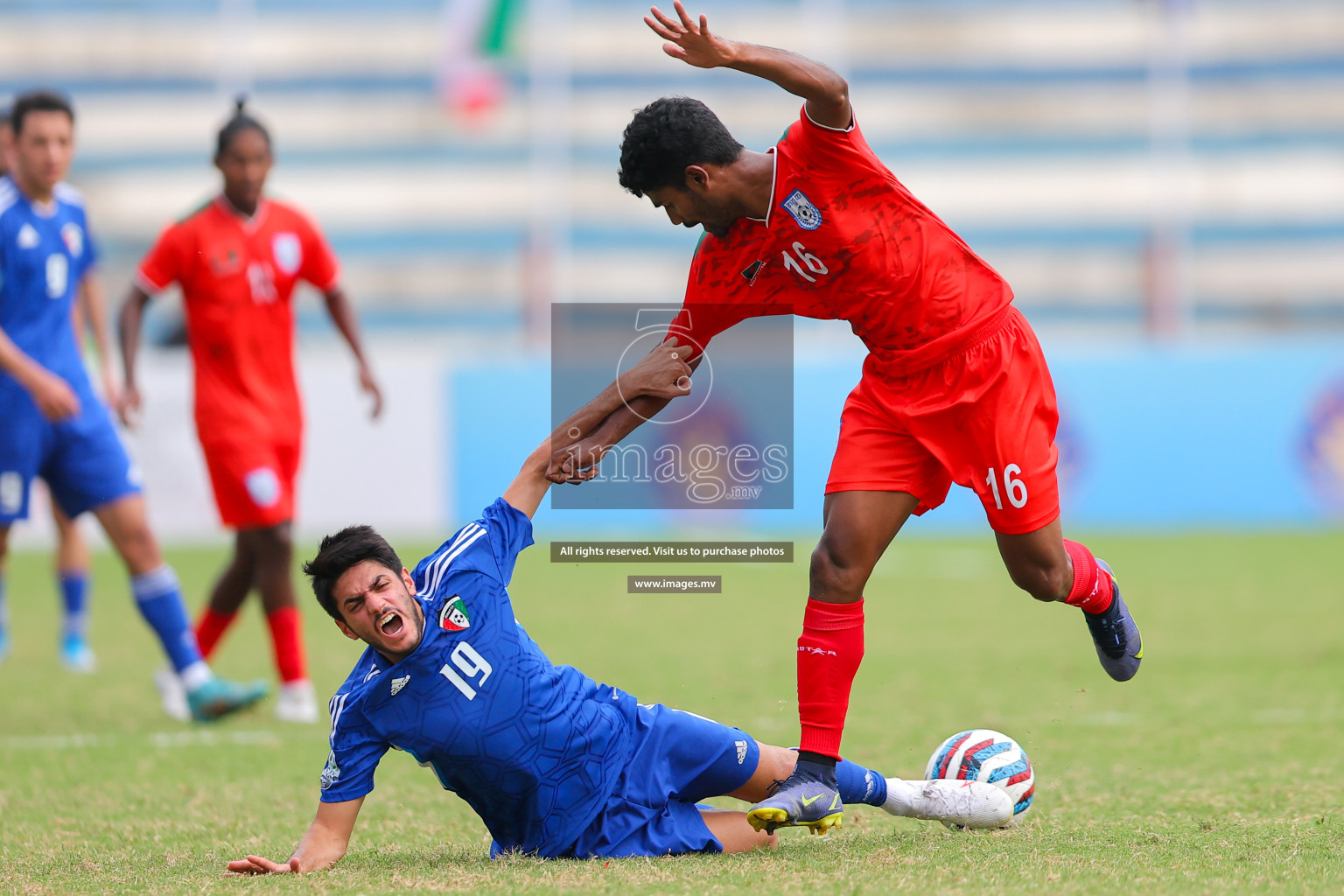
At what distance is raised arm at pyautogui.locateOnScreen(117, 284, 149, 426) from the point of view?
650cm

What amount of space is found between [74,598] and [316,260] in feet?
9.39

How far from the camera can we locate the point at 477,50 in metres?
24.3

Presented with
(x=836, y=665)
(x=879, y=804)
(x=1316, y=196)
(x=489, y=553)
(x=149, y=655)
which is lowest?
(x=149, y=655)

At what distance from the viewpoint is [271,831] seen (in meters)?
4.33

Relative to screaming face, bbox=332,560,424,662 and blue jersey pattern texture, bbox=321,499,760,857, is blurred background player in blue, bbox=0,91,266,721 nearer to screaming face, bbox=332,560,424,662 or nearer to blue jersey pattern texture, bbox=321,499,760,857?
blue jersey pattern texture, bbox=321,499,760,857

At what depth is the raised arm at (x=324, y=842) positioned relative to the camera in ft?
11.8

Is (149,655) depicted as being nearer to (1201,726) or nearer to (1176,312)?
(1201,726)

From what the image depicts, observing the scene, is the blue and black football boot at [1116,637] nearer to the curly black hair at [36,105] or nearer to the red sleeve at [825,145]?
the red sleeve at [825,145]

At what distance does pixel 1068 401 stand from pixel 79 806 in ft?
36.2

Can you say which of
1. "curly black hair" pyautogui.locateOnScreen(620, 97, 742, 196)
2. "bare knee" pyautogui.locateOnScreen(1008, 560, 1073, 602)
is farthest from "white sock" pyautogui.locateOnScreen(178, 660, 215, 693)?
"bare knee" pyautogui.locateOnScreen(1008, 560, 1073, 602)

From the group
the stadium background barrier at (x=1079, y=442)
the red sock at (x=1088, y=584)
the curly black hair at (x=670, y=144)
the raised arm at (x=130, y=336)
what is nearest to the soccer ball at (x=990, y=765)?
the red sock at (x=1088, y=584)

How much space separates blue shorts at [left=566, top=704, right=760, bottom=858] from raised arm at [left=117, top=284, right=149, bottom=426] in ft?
11.4

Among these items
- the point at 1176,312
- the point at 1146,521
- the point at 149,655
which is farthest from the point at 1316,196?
the point at 149,655

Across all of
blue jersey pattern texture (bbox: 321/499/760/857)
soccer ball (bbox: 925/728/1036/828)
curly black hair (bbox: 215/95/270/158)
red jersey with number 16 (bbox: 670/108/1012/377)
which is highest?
curly black hair (bbox: 215/95/270/158)
